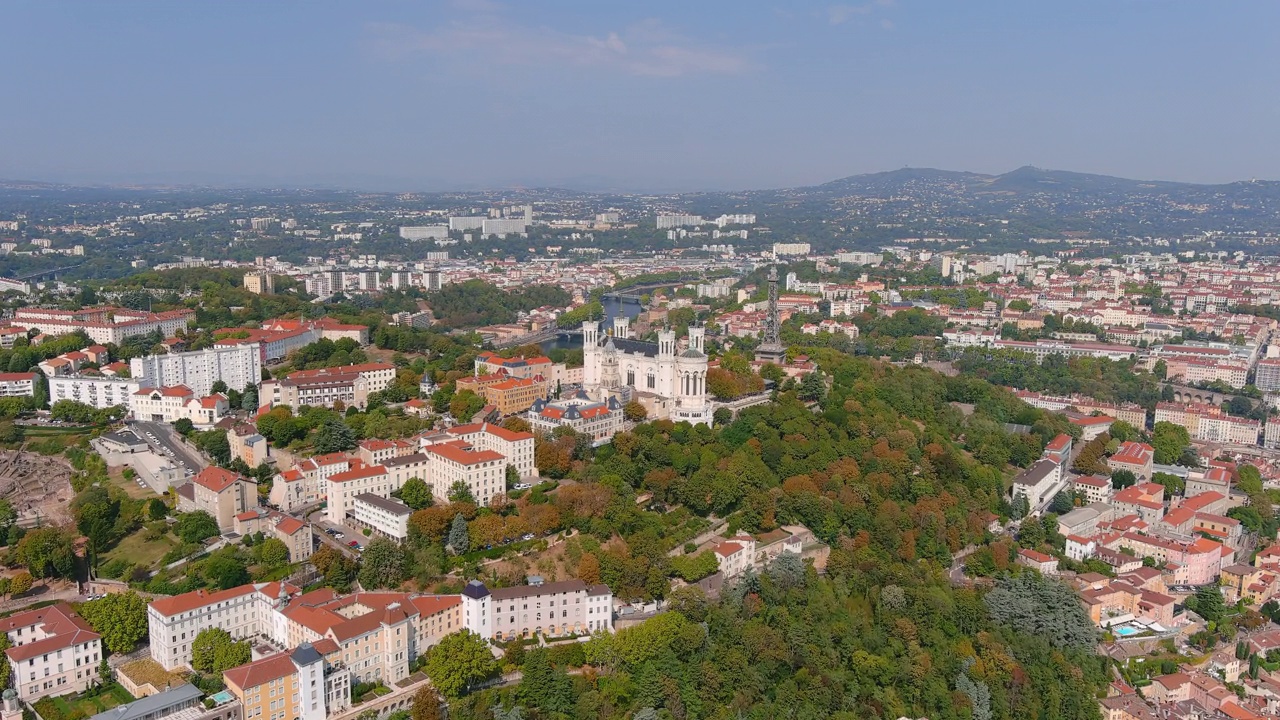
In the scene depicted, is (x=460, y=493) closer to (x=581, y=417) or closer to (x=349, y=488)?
(x=349, y=488)

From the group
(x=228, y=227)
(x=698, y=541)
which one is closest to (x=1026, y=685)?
(x=698, y=541)

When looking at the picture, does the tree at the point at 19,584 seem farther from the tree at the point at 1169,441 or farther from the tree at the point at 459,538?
the tree at the point at 1169,441

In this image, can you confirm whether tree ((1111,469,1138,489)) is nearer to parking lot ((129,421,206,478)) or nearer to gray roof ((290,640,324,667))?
gray roof ((290,640,324,667))

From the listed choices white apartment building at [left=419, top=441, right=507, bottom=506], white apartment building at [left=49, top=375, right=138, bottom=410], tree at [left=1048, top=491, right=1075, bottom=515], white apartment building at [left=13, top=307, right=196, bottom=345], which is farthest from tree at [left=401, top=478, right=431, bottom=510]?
tree at [left=1048, top=491, right=1075, bottom=515]

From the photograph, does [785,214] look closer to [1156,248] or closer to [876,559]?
[1156,248]

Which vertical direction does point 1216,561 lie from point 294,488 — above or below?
below

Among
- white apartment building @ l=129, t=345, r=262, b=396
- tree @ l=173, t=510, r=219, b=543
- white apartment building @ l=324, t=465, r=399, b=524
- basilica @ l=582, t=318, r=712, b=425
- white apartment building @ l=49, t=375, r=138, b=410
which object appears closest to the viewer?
tree @ l=173, t=510, r=219, b=543

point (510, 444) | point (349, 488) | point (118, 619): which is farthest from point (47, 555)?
point (510, 444)
